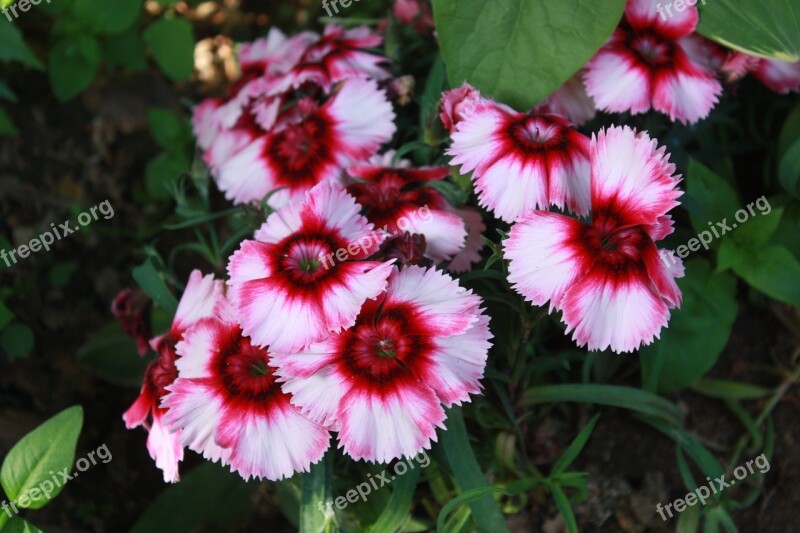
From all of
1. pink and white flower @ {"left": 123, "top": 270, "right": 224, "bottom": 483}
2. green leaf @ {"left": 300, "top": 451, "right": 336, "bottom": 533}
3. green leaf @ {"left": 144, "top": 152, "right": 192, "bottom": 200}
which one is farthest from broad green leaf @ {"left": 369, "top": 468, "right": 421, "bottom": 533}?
green leaf @ {"left": 144, "top": 152, "right": 192, "bottom": 200}

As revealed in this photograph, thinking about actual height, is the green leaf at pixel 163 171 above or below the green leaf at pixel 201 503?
above

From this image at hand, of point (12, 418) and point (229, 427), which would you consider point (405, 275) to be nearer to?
point (229, 427)

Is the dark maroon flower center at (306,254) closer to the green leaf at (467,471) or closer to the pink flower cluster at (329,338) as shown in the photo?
the pink flower cluster at (329,338)

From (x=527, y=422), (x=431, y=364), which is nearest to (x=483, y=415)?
(x=527, y=422)

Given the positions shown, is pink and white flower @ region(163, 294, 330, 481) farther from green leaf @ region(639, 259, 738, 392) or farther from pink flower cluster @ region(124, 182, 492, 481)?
green leaf @ region(639, 259, 738, 392)

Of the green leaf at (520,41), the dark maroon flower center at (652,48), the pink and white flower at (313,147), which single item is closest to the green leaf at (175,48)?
the pink and white flower at (313,147)
